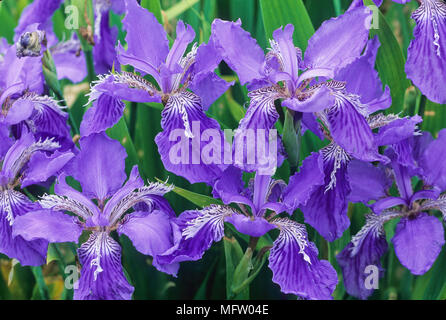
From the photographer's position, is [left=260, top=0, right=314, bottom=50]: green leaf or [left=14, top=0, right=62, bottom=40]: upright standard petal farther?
[left=14, top=0, right=62, bottom=40]: upright standard petal

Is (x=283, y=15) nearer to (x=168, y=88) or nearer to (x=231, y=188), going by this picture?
(x=168, y=88)

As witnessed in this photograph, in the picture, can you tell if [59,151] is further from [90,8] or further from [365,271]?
[365,271]

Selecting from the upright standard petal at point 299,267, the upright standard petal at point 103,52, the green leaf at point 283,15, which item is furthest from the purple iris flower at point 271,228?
the upright standard petal at point 103,52

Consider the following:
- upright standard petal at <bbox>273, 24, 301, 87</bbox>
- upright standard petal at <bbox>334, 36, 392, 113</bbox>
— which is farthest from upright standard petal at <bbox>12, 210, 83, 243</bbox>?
upright standard petal at <bbox>334, 36, 392, 113</bbox>

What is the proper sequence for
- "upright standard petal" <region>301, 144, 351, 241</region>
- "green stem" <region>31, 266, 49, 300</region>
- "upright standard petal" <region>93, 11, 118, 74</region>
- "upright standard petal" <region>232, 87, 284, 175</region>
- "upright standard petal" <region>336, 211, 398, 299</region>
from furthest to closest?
"upright standard petal" <region>93, 11, 118, 74</region> < "green stem" <region>31, 266, 49, 300</region> < "upright standard petal" <region>336, 211, 398, 299</region> < "upright standard petal" <region>301, 144, 351, 241</region> < "upright standard petal" <region>232, 87, 284, 175</region>

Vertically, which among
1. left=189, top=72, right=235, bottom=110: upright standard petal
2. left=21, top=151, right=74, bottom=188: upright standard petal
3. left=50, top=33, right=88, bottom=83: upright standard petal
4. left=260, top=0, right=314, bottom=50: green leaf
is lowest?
left=21, top=151, right=74, bottom=188: upright standard petal

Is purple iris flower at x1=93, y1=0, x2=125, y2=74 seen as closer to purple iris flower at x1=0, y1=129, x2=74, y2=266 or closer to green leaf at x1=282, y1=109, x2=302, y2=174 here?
purple iris flower at x1=0, y1=129, x2=74, y2=266

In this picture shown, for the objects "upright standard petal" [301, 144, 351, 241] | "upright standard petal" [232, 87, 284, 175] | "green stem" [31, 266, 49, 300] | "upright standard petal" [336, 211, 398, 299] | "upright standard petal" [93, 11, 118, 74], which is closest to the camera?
"upright standard petal" [232, 87, 284, 175]
